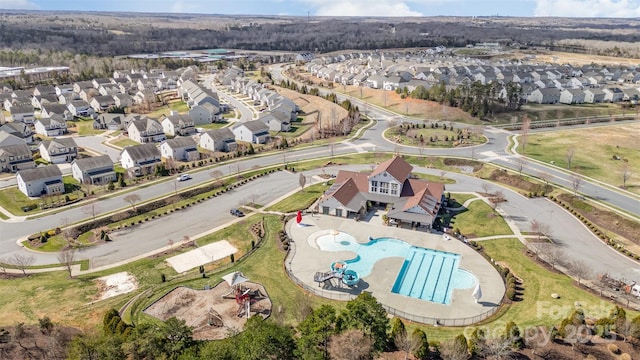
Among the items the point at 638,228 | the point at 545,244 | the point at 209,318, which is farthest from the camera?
the point at 638,228

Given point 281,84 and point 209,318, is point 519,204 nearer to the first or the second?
point 209,318

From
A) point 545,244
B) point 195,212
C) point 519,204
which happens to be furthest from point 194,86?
point 545,244

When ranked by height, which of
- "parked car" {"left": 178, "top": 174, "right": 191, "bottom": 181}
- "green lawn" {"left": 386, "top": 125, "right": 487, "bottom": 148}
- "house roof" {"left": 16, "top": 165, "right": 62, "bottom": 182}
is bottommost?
"parked car" {"left": 178, "top": 174, "right": 191, "bottom": 181}

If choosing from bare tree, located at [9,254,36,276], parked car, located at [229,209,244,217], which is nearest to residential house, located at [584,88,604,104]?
parked car, located at [229,209,244,217]

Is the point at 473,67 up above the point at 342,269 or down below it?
above

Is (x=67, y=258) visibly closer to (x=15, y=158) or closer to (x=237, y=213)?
(x=237, y=213)

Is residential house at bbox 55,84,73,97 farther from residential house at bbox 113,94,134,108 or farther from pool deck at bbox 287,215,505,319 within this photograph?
pool deck at bbox 287,215,505,319
